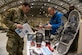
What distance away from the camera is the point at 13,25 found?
3.95m

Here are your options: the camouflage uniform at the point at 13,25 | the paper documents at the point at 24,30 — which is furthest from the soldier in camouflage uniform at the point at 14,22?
the paper documents at the point at 24,30

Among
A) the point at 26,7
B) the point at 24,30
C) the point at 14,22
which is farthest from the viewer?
the point at 14,22

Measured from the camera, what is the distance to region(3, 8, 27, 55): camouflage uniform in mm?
4086

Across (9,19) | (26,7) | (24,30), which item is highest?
(26,7)

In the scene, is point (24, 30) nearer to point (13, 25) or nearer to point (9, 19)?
point (13, 25)

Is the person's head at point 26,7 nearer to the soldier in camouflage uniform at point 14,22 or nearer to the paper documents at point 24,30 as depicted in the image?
the soldier in camouflage uniform at point 14,22

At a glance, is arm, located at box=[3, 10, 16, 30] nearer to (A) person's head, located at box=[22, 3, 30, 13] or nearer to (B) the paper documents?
(B) the paper documents

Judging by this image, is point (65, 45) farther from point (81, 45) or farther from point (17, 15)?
point (17, 15)

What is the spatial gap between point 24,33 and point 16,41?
55 cm

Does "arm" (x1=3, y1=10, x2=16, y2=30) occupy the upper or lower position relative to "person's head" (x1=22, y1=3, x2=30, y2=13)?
lower

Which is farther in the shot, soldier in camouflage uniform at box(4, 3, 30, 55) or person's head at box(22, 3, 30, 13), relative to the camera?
soldier in camouflage uniform at box(4, 3, 30, 55)

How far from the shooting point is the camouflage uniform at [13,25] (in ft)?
13.4

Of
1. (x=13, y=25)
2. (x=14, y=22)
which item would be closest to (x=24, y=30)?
(x=13, y=25)

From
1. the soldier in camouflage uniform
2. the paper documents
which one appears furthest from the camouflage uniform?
the paper documents
